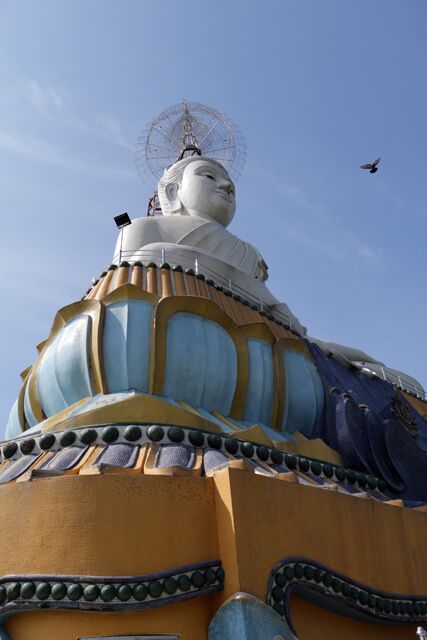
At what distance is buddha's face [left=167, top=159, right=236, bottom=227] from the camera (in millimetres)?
11227

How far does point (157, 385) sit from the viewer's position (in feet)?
19.2

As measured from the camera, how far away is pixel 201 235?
10.2 metres

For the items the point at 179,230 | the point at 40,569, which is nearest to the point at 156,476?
the point at 40,569

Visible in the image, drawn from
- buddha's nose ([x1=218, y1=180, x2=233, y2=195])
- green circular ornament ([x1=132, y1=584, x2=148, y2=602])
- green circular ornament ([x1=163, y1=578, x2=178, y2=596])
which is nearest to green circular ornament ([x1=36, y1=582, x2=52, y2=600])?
green circular ornament ([x1=132, y1=584, x2=148, y2=602])

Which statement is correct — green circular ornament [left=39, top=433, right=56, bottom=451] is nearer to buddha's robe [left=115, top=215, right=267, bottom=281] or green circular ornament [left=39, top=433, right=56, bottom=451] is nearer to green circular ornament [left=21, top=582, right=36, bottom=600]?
green circular ornament [left=21, top=582, right=36, bottom=600]

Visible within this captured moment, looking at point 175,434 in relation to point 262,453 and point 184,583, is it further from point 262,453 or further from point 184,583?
point 184,583

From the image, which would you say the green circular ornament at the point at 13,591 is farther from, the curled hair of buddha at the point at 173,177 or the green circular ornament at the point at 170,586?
the curled hair of buddha at the point at 173,177

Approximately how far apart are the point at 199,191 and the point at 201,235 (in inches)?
53.4

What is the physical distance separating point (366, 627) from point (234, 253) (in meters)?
6.76

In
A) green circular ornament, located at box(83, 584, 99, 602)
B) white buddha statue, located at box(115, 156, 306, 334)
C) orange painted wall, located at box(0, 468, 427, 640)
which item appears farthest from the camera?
white buddha statue, located at box(115, 156, 306, 334)

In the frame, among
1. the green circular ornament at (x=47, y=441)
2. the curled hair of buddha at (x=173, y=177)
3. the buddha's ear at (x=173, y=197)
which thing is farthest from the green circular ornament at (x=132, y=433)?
the curled hair of buddha at (x=173, y=177)

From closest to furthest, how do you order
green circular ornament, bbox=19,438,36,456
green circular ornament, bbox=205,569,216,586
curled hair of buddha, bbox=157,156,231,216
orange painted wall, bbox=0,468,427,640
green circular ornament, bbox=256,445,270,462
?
orange painted wall, bbox=0,468,427,640, green circular ornament, bbox=205,569,216,586, green circular ornament, bbox=19,438,36,456, green circular ornament, bbox=256,445,270,462, curled hair of buddha, bbox=157,156,231,216

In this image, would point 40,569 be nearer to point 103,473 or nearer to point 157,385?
point 103,473

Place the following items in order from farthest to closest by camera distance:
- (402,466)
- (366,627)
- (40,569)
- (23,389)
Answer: (23,389), (402,466), (366,627), (40,569)
